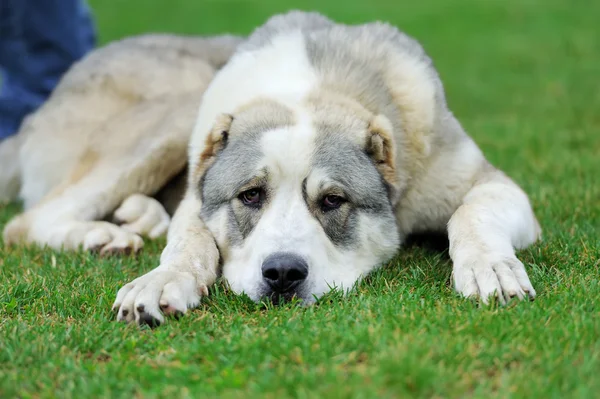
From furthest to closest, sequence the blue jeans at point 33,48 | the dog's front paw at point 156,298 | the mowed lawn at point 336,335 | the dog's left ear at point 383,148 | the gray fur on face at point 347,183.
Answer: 1. the blue jeans at point 33,48
2. the dog's left ear at point 383,148
3. the gray fur on face at point 347,183
4. the dog's front paw at point 156,298
5. the mowed lawn at point 336,335

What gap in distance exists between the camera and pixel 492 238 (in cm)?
361

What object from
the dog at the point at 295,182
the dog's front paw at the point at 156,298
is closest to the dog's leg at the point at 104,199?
the dog at the point at 295,182

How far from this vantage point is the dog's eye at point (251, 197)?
3740 mm

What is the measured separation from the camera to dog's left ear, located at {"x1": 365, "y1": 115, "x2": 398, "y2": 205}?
386cm

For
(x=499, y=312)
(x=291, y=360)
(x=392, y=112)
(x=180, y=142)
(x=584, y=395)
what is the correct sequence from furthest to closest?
(x=180, y=142)
(x=392, y=112)
(x=499, y=312)
(x=291, y=360)
(x=584, y=395)

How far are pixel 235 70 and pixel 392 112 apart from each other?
90 cm

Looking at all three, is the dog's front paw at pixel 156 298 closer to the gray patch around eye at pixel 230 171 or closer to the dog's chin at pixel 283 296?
the dog's chin at pixel 283 296

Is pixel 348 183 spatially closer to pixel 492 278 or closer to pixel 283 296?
pixel 283 296

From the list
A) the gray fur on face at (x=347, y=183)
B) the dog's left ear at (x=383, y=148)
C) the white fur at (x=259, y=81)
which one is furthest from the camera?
the white fur at (x=259, y=81)

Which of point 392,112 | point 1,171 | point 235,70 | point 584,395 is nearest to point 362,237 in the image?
point 392,112

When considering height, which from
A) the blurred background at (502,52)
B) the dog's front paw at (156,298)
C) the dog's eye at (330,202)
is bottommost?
the blurred background at (502,52)

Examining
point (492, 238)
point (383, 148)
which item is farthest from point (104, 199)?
point (492, 238)

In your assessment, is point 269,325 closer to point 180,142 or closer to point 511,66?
point 180,142

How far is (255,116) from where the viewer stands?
13.0 ft
